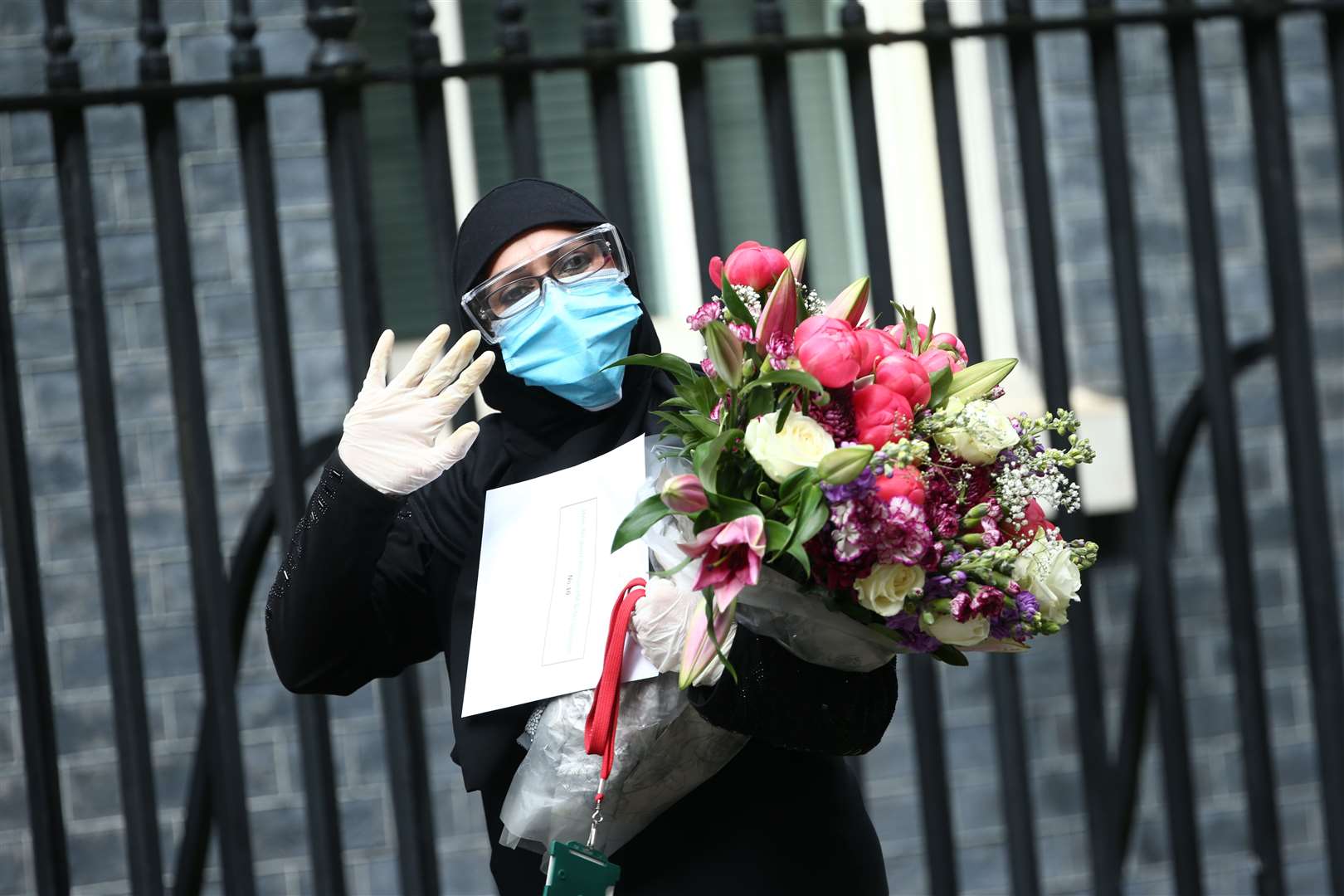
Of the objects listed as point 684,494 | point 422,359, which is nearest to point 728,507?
point 684,494

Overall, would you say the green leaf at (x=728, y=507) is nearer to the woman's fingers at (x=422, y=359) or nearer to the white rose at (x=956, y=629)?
the white rose at (x=956, y=629)

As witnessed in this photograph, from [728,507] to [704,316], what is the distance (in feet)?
0.70

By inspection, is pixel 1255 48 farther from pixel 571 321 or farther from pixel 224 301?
pixel 224 301

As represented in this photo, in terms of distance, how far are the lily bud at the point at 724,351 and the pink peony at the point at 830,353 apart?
6 cm

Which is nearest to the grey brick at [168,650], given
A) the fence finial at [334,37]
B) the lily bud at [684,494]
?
the fence finial at [334,37]

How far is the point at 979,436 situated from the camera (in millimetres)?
1422

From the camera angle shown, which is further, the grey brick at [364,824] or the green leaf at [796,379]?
the grey brick at [364,824]

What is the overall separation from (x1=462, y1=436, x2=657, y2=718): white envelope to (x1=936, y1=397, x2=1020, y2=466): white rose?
38 centimetres

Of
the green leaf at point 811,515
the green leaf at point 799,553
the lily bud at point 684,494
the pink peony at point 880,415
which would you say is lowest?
the green leaf at point 799,553

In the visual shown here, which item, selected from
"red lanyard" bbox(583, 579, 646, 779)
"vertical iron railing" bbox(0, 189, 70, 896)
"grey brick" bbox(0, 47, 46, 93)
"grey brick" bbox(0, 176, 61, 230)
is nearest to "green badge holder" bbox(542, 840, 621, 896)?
"red lanyard" bbox(583, 579, 646, 779)

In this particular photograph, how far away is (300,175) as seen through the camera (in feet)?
13.3

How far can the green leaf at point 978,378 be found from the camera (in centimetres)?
151

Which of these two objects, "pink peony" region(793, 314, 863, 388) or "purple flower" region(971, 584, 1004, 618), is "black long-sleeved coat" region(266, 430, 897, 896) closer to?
"purple flower" region(971, 584, 1004, 618)

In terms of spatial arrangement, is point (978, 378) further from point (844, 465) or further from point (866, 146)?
point (866, 146)
